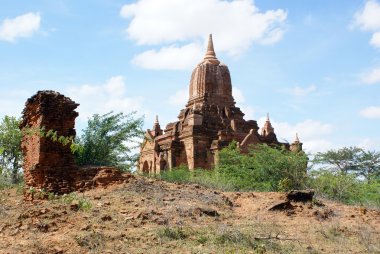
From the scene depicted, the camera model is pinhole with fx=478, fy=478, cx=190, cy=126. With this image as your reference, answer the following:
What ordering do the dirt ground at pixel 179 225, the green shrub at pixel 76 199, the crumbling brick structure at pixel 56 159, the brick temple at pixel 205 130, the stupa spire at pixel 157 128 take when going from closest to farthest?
the green shrub at pixel 76 199 → the dirt ground at pixel 179 225 → the crumbling brick structure at pixel 56 159 → the brick temple at pixel 205 130 → the stupa spire at pixel 157 128

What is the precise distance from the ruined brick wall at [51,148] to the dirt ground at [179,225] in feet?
2.39

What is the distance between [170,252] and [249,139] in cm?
1879

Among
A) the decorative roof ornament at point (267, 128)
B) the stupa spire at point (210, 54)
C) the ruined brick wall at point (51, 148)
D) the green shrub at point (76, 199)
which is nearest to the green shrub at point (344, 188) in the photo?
the ruined brick wall at point (51, 148)

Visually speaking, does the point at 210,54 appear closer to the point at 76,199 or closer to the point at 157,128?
the point at 157,128

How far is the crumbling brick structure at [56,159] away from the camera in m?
10.3

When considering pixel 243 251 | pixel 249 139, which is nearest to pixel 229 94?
pixel 249 139

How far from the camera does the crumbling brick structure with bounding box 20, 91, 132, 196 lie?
1026 cm

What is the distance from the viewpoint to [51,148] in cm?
1043

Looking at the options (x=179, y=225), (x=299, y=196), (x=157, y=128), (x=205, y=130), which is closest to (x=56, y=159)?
(x=179, y=225)

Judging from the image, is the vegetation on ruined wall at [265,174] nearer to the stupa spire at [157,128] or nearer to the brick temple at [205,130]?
the brick temple at [205,130]

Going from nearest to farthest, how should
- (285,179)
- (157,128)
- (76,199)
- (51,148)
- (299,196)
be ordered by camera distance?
(76,199)
(299,196)
(51,148)
(285,179)
(157,128)

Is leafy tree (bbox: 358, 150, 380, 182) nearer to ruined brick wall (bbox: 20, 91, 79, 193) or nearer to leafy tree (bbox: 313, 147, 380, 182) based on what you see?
leafy tree (bbox: 313, 147, 380, 182)

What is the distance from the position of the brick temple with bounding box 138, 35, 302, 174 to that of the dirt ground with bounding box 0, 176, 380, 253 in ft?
43.2

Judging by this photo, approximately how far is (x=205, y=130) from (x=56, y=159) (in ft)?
50.5
